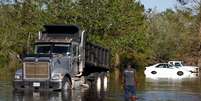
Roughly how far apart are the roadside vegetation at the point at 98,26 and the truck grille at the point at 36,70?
28.1 ft

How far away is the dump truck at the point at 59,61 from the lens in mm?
30469

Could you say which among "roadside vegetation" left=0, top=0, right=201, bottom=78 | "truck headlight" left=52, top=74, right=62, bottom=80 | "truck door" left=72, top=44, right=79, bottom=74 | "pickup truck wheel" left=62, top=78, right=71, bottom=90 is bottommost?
"pickup truck wheel" left=62, top=78, right=71, bottom=90

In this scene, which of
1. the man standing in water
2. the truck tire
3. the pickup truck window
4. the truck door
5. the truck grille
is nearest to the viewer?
the man standing in water

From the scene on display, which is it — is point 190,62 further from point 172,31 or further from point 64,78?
point 64,78

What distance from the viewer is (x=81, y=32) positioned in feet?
111

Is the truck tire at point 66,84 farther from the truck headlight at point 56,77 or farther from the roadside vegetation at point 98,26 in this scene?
the roadside vegetation at point 98,26

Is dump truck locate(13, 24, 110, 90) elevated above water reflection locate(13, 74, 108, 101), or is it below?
above

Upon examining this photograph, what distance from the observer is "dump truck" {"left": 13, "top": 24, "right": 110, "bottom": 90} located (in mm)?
30469

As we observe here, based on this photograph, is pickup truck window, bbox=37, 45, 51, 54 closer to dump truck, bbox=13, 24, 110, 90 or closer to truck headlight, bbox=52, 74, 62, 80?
dump truck, bbox=13, 24, 110, 90

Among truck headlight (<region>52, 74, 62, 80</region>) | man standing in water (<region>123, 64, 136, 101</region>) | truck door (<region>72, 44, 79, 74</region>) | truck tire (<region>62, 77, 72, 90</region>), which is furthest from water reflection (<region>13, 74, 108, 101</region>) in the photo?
man standing in water (<region>123, 64, 136, 101</region>)

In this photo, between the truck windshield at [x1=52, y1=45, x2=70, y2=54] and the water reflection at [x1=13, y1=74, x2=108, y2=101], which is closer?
the water reflection at [x1=13, y1=74, x2=108, y2=101]

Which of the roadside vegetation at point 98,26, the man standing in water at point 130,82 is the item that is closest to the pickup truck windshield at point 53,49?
the roadside vegetation at point 98,26

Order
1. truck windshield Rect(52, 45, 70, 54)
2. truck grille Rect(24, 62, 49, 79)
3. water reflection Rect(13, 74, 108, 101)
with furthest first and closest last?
truck windshield Rect(52, 45, 70, 54) → truck grille Rect(24, 62, 49, 79) → water reflection Rect(13, 74, 108, 101)

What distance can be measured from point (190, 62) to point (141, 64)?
28.9 feet
